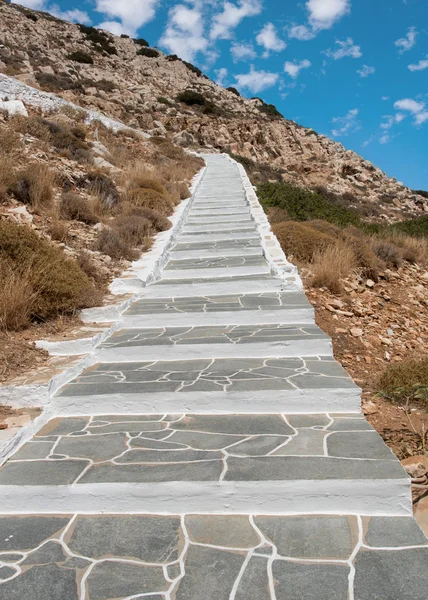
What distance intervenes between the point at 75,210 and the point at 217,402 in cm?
651

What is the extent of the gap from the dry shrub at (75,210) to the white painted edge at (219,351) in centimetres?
500

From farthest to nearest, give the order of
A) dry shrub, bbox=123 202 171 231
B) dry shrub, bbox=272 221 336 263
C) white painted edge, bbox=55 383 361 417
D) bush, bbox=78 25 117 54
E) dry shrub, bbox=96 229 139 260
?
bush, bbox=78 25 117 54
dry shrub, bbox=123 202 171 231
dry shrub, bbox=272 221 336 263
dry shrub, bbox=96 229 139 260
white painted edge, bbox=55 383 361 417

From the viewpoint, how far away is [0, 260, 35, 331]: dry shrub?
4516 millimetres

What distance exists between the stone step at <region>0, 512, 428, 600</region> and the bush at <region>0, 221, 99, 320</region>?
301 centimetres

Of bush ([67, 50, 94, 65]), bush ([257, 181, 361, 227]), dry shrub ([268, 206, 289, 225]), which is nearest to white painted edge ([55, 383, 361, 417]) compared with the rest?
dry shrub ([268, 206, 289, 225])

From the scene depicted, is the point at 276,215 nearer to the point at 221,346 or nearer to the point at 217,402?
the point at 221,346

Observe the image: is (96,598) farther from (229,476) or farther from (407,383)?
(407,383)

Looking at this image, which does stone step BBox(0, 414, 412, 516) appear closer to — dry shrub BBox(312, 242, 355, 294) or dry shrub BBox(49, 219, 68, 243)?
dry shrub BBox(312, 242, 355, 294)

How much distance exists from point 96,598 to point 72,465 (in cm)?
96

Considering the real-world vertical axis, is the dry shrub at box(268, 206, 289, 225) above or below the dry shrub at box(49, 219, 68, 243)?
above

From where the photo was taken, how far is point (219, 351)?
437 centimetres

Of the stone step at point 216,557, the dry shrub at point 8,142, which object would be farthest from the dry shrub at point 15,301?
the dry shrub at point 8,142

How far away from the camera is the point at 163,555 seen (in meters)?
2.00

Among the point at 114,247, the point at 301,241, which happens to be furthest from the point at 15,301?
the point at 301,241
